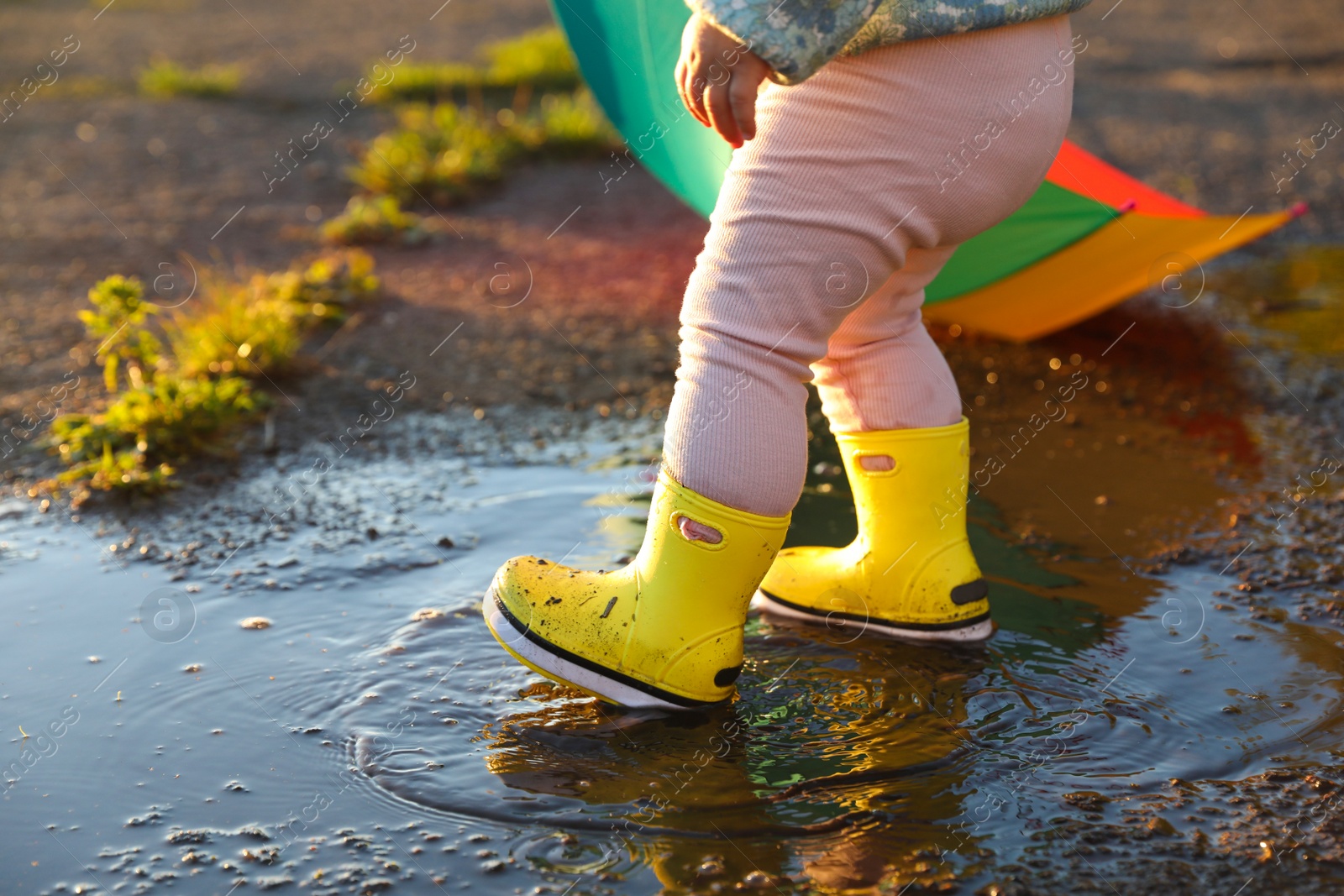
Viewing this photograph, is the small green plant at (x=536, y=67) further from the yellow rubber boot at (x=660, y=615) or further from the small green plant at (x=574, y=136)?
the yellow rubber boot at (x=660, y=615)

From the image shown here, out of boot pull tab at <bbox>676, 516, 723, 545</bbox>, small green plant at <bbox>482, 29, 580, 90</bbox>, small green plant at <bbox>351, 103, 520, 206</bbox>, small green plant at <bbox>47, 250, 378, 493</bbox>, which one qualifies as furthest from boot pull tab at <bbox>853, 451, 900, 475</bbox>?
small green plant at <bbox>482, 29, 580, 90</bbox>

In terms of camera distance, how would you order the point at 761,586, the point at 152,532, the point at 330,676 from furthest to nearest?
the point at 152,532
the point at 761,586
the point at 330,676

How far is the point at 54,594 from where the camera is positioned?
2.09 m

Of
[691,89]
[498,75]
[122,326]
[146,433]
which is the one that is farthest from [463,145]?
[691,89]

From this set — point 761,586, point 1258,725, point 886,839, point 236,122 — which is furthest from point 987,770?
point 236,122

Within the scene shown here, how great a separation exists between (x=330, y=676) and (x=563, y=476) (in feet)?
2.87

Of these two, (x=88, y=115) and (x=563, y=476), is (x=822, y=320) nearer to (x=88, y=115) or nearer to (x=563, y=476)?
(x=563, y=476)

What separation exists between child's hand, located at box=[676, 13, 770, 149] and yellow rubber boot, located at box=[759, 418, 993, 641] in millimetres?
572

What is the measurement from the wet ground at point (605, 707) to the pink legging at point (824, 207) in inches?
16.0

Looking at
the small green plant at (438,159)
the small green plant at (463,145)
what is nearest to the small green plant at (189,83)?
the small green plant at (463,145)

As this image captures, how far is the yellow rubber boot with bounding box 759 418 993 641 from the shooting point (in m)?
1.82

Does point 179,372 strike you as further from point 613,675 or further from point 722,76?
point 722,76

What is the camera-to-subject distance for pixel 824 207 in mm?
1492

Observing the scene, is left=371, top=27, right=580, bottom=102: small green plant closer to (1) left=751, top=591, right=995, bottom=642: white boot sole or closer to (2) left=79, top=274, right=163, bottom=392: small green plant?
(2) left=79, top=274, right=163, bottom=392: small green plant
